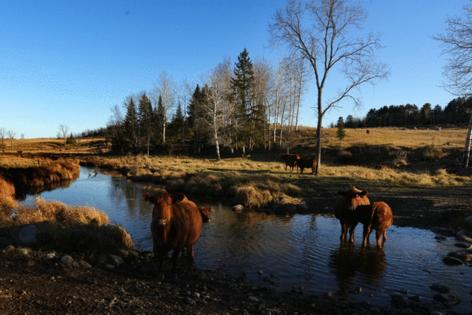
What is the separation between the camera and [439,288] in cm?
789

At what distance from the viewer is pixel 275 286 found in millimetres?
7945

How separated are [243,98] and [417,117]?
62.5m

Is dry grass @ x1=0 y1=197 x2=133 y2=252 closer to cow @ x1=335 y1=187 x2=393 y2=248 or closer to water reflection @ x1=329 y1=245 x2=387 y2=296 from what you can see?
water reflection @ x1=329 y1=245 x2=387 y2=296

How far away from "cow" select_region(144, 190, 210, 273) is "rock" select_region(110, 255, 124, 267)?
906mm

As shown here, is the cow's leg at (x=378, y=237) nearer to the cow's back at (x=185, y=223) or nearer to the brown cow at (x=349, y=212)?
the brown cow at (x=349, y=212)

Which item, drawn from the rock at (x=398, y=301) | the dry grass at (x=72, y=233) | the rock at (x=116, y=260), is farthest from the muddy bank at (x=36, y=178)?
the rock at (x=398, y=301)

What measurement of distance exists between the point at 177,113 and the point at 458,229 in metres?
60.0

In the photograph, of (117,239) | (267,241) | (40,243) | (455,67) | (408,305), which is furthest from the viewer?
(455,67)

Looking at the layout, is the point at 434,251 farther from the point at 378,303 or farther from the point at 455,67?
the point at 455,67

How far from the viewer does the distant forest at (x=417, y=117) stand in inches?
3511

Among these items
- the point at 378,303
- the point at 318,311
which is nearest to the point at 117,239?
the point at 318,311

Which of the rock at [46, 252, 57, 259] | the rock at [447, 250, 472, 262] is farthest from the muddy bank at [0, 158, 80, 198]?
the rock at [447, 250, 472, 262]

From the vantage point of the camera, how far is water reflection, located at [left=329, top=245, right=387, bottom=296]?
8.30 m

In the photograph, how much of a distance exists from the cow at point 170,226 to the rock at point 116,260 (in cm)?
91
